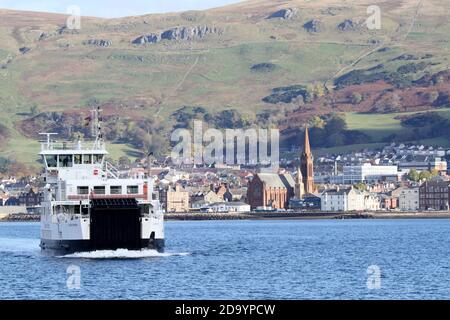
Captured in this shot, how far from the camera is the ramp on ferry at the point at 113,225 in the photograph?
68188 mm

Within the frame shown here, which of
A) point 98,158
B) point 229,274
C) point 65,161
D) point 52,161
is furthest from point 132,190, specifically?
point 229,274

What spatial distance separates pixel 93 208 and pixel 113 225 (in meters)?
1.39

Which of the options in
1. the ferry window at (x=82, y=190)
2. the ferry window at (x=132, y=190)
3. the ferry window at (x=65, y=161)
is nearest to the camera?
the ferry window at (x=132, y=190)

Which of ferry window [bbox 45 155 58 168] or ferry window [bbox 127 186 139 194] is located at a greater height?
ferry window [bbox 45 155 58 168]

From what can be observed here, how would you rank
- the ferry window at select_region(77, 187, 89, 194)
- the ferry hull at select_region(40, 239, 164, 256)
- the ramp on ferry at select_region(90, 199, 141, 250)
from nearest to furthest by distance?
the ramp on ferry at select_region(90, 199, 141, 250), the ferry hull at select_region(40, 239, 164, 256), the ferry window at select_region(77, 187, 89, 194)

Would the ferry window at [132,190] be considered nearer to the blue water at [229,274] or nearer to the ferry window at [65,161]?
the blue water at [229,274]

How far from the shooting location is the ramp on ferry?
68.2 metres

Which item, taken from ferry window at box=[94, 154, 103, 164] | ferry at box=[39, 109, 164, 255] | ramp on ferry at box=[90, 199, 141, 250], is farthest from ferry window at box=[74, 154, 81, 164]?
ramp on ferry at box=[90, 199, 141, 250]

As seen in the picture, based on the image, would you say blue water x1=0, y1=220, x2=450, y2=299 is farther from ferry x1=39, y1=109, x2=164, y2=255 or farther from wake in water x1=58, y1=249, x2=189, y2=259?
ferry x1=39, y1=109, x2=164, y2=255

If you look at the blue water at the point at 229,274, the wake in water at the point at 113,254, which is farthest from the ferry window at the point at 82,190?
the blue water at the point at 229,274

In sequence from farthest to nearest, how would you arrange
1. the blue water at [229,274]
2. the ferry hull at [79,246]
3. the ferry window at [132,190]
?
the ferry window at [132,190] → the ferry hull at [79,246] → the blue water at [229,274]

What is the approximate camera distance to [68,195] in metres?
71.9

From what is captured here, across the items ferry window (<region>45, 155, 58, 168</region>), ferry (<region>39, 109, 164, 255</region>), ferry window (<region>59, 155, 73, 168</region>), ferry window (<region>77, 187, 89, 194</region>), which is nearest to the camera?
ferry (<region>39, 109, 164, 255</region>)
